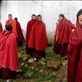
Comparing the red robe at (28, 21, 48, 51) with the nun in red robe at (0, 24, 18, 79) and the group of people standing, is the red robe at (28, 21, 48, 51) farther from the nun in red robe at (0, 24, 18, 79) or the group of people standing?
the nun in red robe at (0, 24, 18, 79)

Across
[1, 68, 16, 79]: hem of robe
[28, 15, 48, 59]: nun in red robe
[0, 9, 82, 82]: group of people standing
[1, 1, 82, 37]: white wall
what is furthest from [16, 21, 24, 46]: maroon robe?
[1, 68, 16, 79]: hem of robe

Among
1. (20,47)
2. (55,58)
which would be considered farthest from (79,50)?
(20,47)

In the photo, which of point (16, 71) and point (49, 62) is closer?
point (16, 71)

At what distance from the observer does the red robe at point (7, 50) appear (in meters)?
10.6

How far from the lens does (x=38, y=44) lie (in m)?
14.1

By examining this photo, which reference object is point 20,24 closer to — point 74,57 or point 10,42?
point 10,42

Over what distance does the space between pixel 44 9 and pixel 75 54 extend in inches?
464

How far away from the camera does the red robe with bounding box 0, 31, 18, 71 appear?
418 inches

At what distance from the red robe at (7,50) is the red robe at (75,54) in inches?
196

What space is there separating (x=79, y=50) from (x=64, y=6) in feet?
37.1

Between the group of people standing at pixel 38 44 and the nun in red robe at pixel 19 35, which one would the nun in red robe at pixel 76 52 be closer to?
the group of people standing at pixel 38 44

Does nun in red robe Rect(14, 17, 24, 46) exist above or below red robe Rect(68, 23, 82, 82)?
below

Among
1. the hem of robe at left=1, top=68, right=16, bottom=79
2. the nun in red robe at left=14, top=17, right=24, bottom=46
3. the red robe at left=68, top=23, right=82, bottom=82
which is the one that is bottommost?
the hem of robe at left=1, top=68, right=16, bottom=79

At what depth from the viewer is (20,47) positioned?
55.1ft
